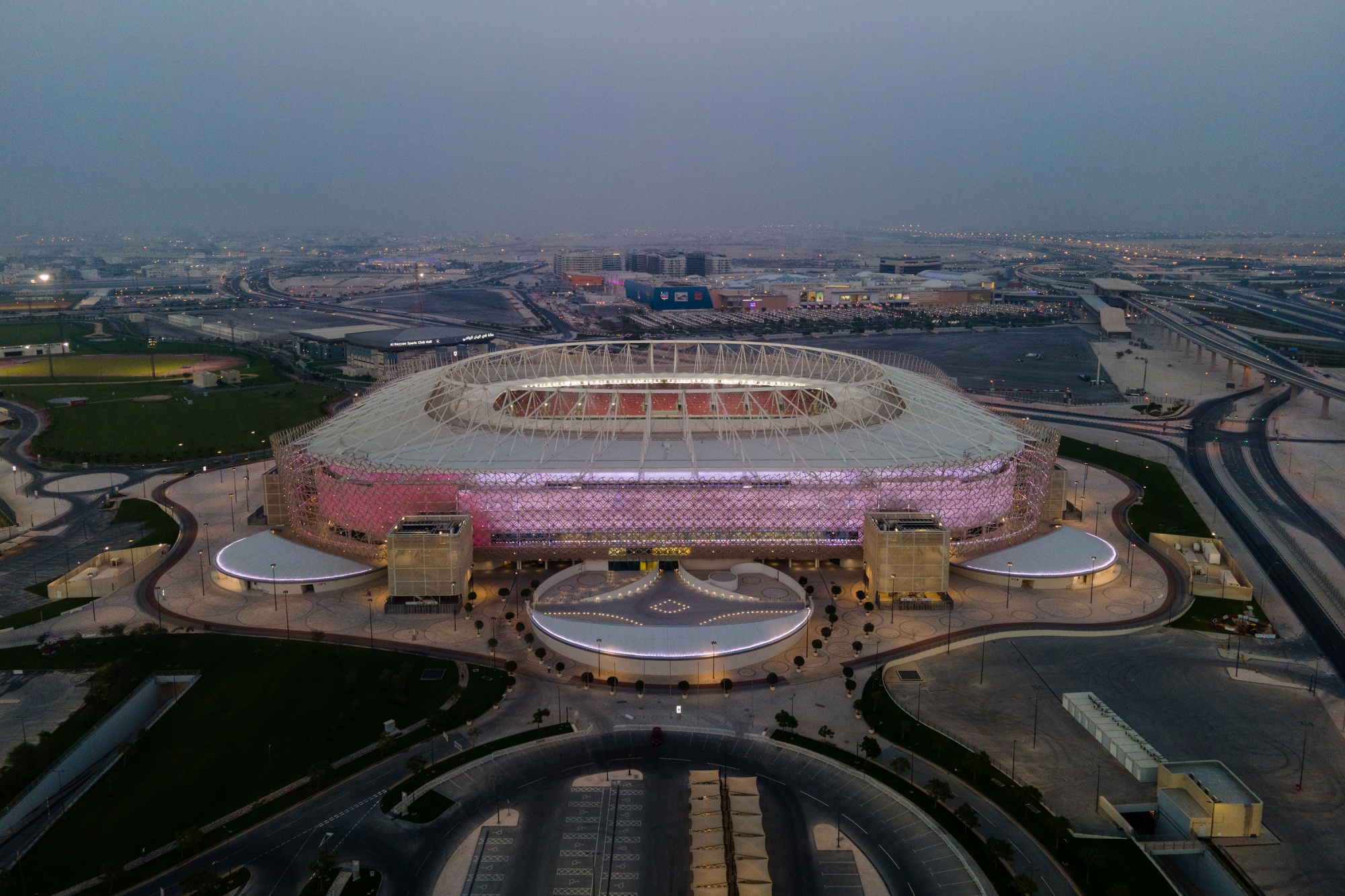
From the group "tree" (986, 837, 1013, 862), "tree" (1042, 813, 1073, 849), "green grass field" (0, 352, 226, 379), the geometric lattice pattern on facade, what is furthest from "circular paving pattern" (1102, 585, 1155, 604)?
"green grass field" (0, 352, 226, 379)

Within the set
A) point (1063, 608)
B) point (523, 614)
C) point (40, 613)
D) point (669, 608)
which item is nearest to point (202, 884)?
point (523, 614)

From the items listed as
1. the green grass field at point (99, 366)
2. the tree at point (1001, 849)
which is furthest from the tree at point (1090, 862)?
the green grass field at point (99, 366)

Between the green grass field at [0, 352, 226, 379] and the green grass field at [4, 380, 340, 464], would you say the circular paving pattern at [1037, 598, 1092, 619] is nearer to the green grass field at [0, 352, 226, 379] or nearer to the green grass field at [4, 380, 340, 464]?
the green grass field at [4, 380, 340, 464]

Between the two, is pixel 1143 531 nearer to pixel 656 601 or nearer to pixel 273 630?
pixel 656 601

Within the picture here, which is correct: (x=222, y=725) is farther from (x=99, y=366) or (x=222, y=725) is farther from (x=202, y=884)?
(x=99, y=366)

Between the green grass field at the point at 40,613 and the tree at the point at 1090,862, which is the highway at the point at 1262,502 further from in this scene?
the green grass field at the point at 40,613

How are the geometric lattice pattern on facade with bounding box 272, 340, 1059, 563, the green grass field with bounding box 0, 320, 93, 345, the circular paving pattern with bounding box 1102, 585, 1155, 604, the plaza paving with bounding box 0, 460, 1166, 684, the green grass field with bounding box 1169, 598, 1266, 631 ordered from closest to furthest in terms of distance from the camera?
the plaza paving with bounding box 0, 460, 1166, 684 < the green grass field with bounding box 1169, 598, 1266, 631 < the circular paving pattern with bounding box 1102, 585, 1155, 604 < the geometric lattice pattern on facade with bounding box 272, 340, 1059, 563 < the green grass field with bounding box 0, 320, 93, 345
